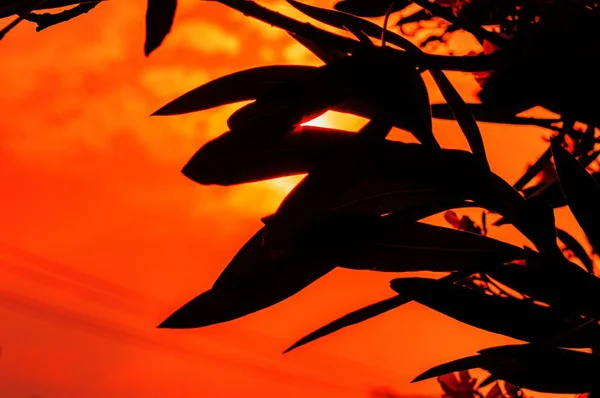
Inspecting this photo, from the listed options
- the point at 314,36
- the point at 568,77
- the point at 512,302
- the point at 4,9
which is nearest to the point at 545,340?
the point at 512,302

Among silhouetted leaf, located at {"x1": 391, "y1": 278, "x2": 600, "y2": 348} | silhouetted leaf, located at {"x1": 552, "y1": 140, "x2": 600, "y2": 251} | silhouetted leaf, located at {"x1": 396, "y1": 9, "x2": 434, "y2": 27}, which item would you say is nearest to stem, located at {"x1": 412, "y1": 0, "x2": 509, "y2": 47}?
silhouetted leaf, located at {"x1": 552, "y1": 140, "x2": 600, "y2": 251}

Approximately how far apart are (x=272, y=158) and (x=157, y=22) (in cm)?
19

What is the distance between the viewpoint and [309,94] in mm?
536

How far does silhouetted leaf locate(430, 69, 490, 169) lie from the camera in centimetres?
70

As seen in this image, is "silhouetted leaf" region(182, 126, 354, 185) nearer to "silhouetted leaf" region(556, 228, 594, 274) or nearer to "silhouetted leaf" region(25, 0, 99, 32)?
"silhouetted leaf" region(25, 0, 99, 32)

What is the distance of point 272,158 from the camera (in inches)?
25.1

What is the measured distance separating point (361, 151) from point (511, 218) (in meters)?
0.18

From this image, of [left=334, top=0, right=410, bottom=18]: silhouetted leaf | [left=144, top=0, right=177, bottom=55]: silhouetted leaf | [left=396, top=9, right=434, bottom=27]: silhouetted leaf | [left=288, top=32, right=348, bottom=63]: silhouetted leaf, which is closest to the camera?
[left=144, top=0, right=177, bottom=55]: silhouetted leaf

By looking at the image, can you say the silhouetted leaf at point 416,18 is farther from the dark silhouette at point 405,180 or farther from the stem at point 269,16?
the stem at point 269,16

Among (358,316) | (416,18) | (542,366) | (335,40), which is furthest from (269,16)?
(416,18)

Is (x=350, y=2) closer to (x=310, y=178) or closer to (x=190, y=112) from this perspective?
(x=190, y=112)

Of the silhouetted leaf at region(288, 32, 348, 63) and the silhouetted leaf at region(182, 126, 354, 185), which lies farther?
the silhouetted leaf at region(288, 32, 348, 63)

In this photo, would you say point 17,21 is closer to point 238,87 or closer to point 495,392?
point 238,87

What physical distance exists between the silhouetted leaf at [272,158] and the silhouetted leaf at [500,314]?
0.50ft
